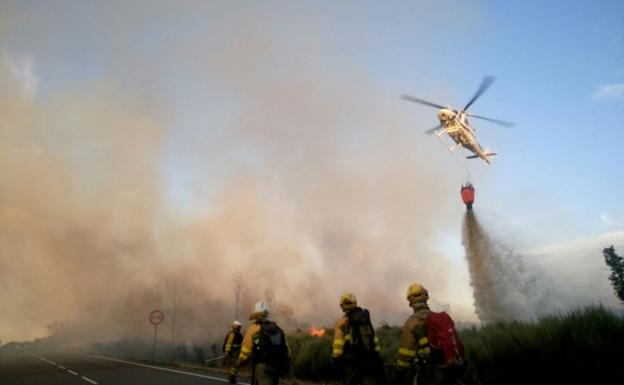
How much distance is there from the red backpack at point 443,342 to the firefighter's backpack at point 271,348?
2.50 metres

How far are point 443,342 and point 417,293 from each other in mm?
713

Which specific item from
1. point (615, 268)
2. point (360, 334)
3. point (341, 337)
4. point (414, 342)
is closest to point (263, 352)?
point (341, 337)

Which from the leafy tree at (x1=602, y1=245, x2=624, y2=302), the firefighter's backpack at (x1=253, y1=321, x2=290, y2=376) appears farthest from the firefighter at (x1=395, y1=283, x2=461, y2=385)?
the leafy tree at (x1=602, y1=245, x2=624, y2=302)

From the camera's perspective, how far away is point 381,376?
6.43 m

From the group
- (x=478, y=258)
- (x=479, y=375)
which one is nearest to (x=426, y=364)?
(x=479, y=375)

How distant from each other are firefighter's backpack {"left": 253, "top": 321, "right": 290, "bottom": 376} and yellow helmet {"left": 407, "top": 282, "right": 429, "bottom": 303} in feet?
7.56

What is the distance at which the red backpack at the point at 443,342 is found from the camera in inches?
211

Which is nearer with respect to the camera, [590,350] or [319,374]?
[590,350]

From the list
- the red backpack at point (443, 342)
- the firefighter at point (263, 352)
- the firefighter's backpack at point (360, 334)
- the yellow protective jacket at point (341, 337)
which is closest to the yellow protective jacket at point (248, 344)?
the firefighter at point (263, 352)

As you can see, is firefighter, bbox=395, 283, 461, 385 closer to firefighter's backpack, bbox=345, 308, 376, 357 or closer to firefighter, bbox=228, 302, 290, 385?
firefighter's backpack, bbox=345, 308, 376, 357

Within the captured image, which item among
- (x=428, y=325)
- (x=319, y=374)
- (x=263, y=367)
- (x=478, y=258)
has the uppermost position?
(x=478, y=258)

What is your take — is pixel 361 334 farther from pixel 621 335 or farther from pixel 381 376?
pixel 621 335

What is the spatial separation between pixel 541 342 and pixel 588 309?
2085 millimetres

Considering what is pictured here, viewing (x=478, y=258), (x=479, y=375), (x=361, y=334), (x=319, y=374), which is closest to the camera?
(x=361, y=334)
